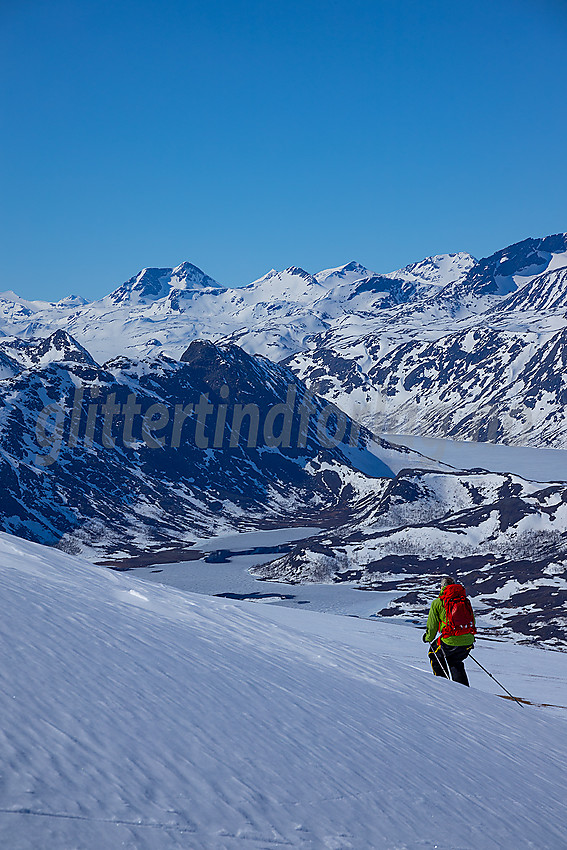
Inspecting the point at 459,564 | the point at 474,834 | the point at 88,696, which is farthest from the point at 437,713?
the point at 459,564

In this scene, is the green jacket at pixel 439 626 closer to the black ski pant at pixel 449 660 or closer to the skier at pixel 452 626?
the skier at pixel 452 626

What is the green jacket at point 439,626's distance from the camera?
1842 centimetres

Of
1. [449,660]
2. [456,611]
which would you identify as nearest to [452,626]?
[456,611]

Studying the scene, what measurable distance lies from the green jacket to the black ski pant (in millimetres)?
216

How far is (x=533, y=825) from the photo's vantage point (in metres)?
10.1

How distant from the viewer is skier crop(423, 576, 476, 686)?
59.6 ft

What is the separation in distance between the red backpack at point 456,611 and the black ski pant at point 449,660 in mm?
632

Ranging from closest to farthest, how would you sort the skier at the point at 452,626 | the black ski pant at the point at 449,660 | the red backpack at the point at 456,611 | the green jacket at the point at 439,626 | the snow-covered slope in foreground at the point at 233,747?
the snow-covered slope in foreground at the point at 233,747
the red backpack at the point at 456,611
the skier at the point at 452,626
the green jacket at the point at 439,626
the black ski pant at the point at 449,660

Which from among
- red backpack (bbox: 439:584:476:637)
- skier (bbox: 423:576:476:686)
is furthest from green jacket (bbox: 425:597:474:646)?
red backpack (bbox: 439:584:476:637)

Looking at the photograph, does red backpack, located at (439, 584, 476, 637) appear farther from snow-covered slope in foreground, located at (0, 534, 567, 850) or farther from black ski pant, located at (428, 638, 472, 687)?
snow-covered slope in foreground, located at (0, 534, 567, 850)

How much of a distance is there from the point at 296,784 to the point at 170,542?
182 meters

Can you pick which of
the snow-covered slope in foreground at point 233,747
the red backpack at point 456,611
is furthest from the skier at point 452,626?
the snow-covered slope in foreground at point 233,747

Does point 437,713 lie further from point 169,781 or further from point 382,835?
point 169,781

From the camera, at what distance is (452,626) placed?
18375mm
